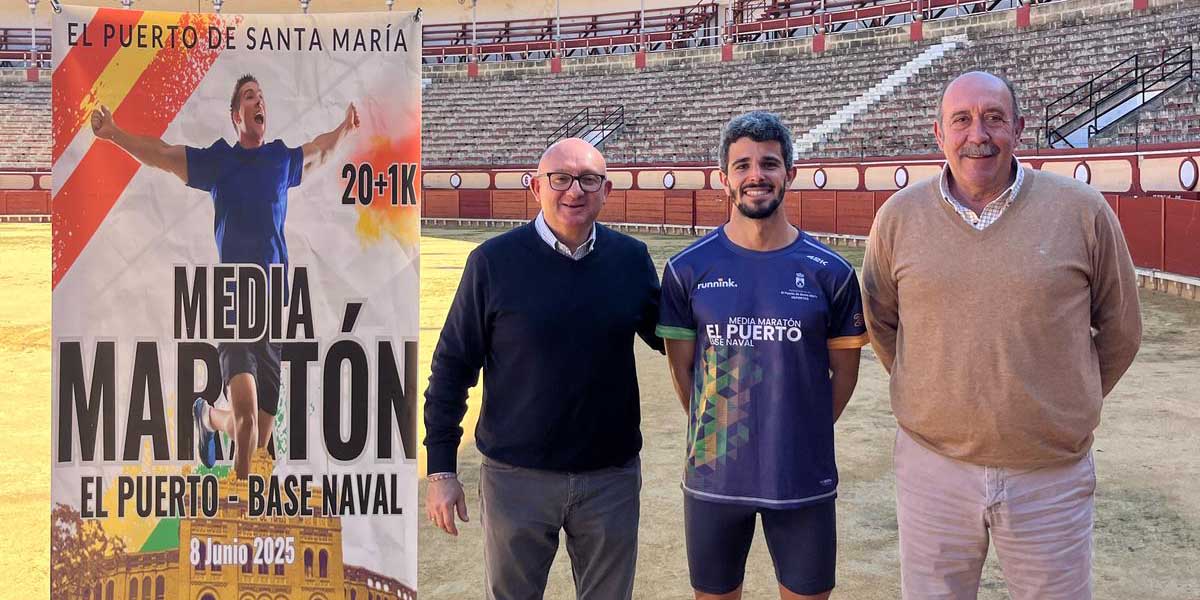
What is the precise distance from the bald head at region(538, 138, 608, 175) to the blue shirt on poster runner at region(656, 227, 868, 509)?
0.29 metres

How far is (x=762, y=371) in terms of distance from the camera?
223 centimetres

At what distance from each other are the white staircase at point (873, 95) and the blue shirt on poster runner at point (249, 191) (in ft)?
64.3

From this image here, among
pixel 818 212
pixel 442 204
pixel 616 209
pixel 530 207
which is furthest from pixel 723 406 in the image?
Result: pixel 442 204

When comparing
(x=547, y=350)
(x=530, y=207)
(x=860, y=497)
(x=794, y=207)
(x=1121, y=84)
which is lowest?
(x=860, y=497)

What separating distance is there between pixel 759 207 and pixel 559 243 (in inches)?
16.9

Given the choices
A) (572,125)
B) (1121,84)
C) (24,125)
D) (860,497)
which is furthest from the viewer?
(24,125)

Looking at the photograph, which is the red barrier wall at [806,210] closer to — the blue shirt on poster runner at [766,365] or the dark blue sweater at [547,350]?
the dark blue sweater at [547,350]

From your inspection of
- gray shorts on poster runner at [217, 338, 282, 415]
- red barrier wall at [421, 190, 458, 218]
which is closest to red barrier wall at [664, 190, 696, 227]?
red barrier wall at [421, 190, 458, 218]

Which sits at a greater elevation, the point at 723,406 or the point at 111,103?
the point at 111,103

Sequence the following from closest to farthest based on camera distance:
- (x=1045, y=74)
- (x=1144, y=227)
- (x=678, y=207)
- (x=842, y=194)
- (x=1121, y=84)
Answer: (x=1144, y=227), (x=1121, y=84), (x=1045, y=74), (x=842, y=194), (x=678, y=207)

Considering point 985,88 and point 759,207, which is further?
point 759,207

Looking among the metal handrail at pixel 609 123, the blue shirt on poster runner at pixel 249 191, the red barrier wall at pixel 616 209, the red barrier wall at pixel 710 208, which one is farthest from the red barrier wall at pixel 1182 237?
the metal handrail at pixel 609 123

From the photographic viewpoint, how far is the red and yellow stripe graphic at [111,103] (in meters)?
2.18

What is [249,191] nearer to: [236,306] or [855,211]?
[236,306]
